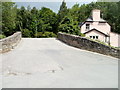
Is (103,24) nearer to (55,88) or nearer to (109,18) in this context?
(109,18)

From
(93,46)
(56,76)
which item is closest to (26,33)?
(93,46)

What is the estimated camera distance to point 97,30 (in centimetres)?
2978

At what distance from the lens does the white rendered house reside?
30028 mm

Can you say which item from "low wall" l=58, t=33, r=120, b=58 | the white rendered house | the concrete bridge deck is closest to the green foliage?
the white rendered house

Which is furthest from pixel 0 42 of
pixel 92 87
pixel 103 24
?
pixel 103 24

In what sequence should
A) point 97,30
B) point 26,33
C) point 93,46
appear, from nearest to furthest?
1. point 93,46
2. point 97,30
3. point 26,33

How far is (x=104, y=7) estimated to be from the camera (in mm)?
52500

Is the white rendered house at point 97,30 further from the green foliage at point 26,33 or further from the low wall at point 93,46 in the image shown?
the low wall at point 93,46

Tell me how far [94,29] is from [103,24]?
13.4ft

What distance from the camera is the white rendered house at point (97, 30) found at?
30028mm

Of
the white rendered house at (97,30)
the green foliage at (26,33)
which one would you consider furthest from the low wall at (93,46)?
the green foliage at (26,33)

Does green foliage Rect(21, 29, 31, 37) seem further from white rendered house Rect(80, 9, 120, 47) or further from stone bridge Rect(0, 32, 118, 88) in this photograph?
stone bridge Rect(0, 32, 118, 88)

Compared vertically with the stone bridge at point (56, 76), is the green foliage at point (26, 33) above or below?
above

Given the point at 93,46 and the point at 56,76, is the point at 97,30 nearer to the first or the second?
the point at 93,46
